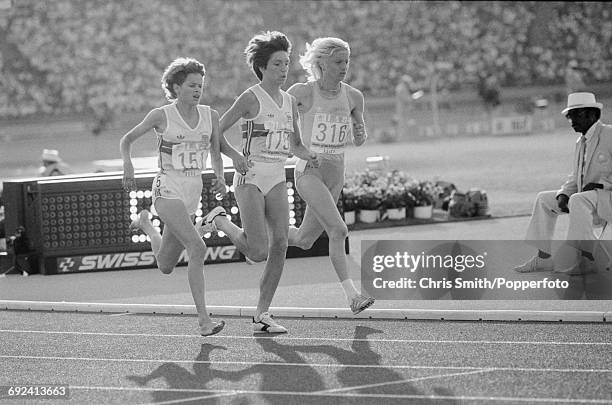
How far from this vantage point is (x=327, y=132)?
885cm

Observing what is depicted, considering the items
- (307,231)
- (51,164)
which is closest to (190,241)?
(307,231)

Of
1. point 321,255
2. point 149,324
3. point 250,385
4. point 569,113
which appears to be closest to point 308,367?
point 250,385

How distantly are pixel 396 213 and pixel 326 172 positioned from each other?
711cm

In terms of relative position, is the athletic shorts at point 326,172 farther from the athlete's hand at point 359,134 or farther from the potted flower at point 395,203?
the potted flower at point 395,203

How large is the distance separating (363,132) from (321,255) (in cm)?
406

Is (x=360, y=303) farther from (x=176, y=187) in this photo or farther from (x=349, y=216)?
(x=349, y=216)

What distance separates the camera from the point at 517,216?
632 inches

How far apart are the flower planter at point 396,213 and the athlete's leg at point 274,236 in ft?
24.8

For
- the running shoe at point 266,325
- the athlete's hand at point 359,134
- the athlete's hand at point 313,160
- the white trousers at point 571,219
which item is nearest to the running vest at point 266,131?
the athlete's hand at point 313,160

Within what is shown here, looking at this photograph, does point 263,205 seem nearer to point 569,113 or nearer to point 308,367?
point 308,367

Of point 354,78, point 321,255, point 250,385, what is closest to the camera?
point 250,385

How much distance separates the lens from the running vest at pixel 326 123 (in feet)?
29.0

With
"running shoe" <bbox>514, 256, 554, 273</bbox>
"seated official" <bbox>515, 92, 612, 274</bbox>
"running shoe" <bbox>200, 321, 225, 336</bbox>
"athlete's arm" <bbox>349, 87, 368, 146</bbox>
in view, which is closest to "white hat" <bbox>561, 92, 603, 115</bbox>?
"seated official" <bbox>515, 92, 612, 274</bbox>

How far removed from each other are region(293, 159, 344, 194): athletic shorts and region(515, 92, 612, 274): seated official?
92.1 inches
